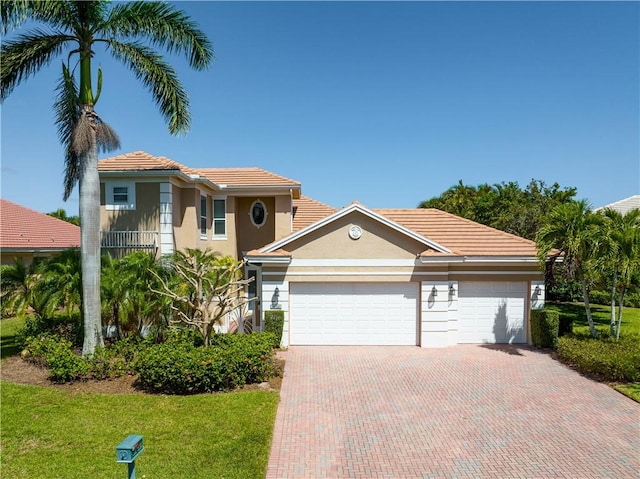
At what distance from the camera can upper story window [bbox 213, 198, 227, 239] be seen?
19.2m

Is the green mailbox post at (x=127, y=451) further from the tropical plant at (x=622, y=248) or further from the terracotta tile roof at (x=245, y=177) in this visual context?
the terracotta tile roof at (x=245, y=177)

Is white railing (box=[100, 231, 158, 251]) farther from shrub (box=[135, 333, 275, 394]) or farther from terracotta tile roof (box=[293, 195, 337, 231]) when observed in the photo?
terracotta tile roof (box=[293, 195, 337, 231])

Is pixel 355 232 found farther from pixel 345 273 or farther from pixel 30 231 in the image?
pixel 30 231

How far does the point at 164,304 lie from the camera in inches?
477

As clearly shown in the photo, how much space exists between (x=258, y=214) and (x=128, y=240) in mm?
6529

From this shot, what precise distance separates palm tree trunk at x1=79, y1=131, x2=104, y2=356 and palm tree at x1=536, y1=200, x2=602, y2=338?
543 inches

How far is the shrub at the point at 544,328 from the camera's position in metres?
13.4

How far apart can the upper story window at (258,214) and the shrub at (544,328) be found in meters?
12.7

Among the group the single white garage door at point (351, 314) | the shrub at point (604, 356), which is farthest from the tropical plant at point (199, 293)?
the shrub at point (604, 356)

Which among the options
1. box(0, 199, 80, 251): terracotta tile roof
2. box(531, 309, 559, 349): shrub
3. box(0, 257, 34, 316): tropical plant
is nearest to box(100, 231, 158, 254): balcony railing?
box(0, 257, 34, 316): tropical plant

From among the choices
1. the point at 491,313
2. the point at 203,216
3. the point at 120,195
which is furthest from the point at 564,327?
the point at 120,195

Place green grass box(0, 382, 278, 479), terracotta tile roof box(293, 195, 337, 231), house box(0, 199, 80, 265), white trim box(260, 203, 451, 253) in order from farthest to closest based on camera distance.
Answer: house box(0, 199, 80, 265) → terracotta tile roof box(293, 195, 337, 231) → white trim box(260, 203, 451, 253) → green grass box(0, 382, 278, 479)

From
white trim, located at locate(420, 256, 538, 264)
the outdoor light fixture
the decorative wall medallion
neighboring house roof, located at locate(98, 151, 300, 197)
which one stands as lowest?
the outdoor light fixture

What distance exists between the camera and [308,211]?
22.3 meters
